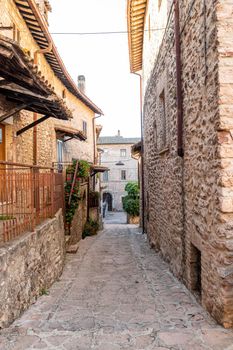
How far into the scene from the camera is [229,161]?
12.5 ft

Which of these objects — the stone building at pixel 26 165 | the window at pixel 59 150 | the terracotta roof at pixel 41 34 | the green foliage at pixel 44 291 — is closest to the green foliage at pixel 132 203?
the window at pixel 59 150

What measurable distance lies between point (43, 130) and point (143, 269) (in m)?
6.05

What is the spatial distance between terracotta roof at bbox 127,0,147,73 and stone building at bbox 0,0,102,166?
2.85 metres

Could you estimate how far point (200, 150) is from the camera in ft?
15.4

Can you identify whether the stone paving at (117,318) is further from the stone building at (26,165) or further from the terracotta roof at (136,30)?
the terracotta roof at (136,30)

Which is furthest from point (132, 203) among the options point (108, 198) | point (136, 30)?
point (136, 30)

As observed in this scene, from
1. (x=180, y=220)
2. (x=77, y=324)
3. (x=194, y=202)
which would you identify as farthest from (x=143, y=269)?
(x=77, y=324)

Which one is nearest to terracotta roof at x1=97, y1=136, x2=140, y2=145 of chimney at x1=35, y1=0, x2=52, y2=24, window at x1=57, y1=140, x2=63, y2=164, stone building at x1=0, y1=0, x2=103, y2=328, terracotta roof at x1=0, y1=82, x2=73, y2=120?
window at x1=57, y1=140, x2=63, y2=164

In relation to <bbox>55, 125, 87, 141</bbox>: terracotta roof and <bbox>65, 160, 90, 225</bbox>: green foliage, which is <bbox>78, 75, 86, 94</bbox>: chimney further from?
<bbox>65, 160, 90, 225</bbox>: green foliage

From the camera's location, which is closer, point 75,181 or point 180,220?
point 180,220

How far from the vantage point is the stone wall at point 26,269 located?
155 inches

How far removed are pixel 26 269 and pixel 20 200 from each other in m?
1.14

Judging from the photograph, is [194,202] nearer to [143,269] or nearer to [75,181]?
[143,269]

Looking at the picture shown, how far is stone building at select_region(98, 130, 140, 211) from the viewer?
39688 millimetres
